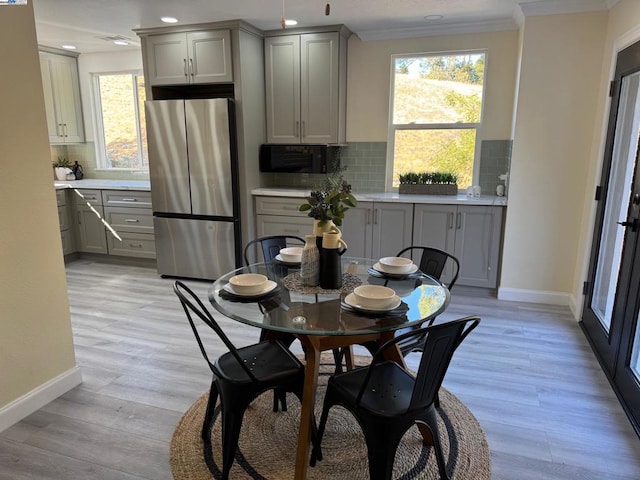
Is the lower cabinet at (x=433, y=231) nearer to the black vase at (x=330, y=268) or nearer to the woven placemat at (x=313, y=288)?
the woven placemat at (x=313, y=288)

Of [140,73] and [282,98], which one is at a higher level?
[140,73]

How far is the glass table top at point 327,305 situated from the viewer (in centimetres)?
175

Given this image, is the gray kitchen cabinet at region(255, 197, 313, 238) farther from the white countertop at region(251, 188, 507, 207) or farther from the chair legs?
the chair legs

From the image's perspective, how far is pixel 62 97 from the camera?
5414 millimetres

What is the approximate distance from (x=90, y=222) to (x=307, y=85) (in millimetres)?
3059

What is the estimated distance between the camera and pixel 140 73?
5.39 m

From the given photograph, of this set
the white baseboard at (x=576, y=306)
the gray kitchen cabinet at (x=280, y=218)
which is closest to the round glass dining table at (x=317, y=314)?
the white baseboard at (x=576, y=306)

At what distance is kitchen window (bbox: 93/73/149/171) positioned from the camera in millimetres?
5477

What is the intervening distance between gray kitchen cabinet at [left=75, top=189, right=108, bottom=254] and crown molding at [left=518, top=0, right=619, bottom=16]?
15.4ft

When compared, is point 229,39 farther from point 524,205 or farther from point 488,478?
point 488,478

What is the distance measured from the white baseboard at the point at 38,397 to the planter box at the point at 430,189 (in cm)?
321

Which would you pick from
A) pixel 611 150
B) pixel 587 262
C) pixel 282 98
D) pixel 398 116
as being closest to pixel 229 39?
pixel 282 98

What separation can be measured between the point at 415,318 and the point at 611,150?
7.93ft

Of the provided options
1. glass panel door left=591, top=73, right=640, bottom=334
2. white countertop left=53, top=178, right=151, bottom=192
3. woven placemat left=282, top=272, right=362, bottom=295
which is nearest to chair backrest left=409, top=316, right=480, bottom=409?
woven placemat left=282, top=272, right=362, bottom=295
